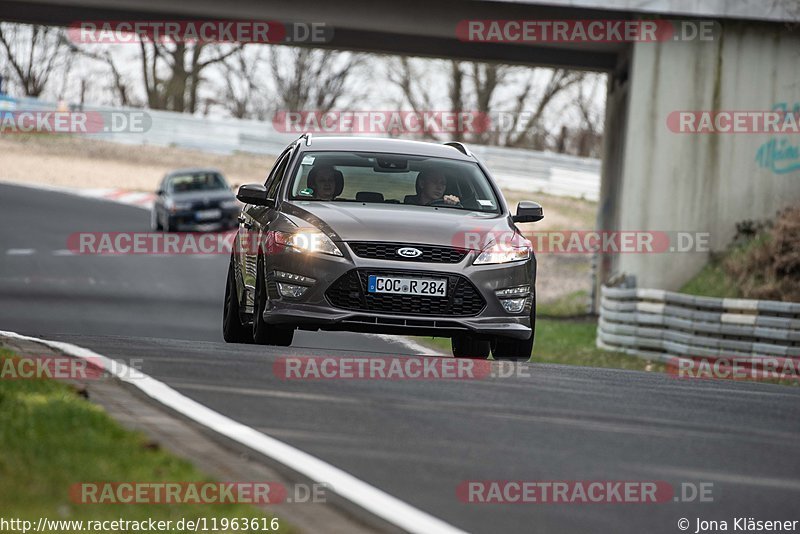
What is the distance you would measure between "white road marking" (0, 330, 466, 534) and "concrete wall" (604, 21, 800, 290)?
16.6 m

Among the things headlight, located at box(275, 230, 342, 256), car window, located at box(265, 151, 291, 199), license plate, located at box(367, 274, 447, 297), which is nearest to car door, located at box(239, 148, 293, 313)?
car window, located at box(265, 151, 291, 199)

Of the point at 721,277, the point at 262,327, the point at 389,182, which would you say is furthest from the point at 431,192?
the point at 721,277

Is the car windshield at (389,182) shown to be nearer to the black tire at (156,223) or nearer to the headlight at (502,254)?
the headlight at (502,254)

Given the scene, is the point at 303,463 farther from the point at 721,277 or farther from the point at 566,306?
the point at 566,306

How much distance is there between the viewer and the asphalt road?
6.34 metres

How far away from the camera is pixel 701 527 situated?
6.09m

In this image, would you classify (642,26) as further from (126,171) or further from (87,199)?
(126,171)

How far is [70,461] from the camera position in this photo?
6219 millimetres

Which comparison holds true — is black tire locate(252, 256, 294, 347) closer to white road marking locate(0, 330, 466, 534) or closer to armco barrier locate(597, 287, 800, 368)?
white road marking locate(0, 330, 466, 534)

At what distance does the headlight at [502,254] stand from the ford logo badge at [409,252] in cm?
44

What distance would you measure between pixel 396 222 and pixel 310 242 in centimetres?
64

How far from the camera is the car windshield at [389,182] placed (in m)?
11.9

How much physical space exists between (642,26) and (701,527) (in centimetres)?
1942

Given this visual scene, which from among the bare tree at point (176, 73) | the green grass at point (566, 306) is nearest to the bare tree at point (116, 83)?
Result: the bare tree at point (176, 73)
